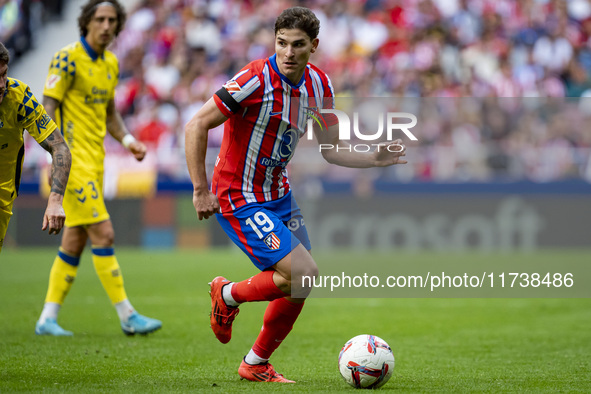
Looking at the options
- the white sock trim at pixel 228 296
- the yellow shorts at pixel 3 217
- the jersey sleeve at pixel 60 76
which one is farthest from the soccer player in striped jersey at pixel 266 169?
the jersey sleeve at pixel 60 76

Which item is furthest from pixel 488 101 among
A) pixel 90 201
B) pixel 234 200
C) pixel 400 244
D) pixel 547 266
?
pixel 234 200

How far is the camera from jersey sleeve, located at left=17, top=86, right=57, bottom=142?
527cm

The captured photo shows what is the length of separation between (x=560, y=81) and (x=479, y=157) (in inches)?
152

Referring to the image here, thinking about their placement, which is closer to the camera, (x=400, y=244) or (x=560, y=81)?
(x=400, y=244)

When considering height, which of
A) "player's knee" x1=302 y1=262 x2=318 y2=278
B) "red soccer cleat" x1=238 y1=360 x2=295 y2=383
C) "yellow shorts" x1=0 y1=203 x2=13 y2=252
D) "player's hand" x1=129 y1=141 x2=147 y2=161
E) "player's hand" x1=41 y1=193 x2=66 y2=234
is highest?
"player's hand" x1=129 y1=141 x2=147 y2=161

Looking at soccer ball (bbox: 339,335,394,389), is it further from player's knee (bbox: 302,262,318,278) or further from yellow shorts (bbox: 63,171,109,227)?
yellow shorts (bbox: 63,171,109,227)

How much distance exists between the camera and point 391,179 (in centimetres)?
1599

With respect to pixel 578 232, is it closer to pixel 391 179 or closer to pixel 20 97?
pixel 391 179

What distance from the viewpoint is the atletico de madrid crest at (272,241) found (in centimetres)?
532

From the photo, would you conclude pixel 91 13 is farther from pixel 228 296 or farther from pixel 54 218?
pixel 228 296

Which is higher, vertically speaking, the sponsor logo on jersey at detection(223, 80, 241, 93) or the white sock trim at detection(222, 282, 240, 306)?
the sponsor logo on jersey at detection(223, 80, 241, 93)

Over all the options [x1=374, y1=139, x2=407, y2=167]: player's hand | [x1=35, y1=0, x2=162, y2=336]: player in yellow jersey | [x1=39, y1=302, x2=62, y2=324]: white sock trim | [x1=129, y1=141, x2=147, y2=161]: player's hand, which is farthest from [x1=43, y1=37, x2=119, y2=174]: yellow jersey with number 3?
[x1=374, y1=139, x2=407, y2=167]: player's hand

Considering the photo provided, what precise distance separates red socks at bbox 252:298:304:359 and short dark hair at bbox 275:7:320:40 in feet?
5.85

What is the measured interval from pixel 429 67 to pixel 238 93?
14.1m
